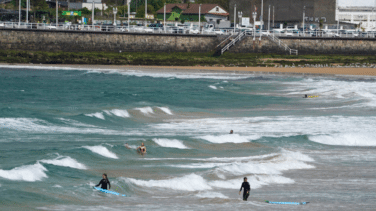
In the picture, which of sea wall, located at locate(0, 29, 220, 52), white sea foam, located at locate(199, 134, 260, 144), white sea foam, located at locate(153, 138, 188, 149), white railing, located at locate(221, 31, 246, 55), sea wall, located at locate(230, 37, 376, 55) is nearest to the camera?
white sea foam, located at locate(153, 138, 188, 149)

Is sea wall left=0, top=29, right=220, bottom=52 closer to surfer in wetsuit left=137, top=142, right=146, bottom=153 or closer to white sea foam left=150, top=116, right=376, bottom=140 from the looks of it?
white sea foam left=150, top=116, right=376, bottom=140

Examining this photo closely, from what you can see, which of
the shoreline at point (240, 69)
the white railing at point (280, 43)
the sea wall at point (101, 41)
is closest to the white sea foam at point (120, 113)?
the shoreline at point (240, 69)

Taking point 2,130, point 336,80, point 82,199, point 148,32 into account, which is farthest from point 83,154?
point 148,32

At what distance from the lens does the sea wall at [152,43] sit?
228 ft

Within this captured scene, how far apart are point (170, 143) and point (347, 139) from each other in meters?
8.83

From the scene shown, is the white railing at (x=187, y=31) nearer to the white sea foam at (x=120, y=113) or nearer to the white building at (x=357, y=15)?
the white building at (x=357, y=15)

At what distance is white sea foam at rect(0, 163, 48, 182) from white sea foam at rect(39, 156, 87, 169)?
0.89 m

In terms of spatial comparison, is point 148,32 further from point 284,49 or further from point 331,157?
point 331,157

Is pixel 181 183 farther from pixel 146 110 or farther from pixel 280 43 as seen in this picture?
pixel 280 43

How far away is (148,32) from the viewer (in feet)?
237

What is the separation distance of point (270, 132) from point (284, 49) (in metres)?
45.3

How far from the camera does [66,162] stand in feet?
72.0

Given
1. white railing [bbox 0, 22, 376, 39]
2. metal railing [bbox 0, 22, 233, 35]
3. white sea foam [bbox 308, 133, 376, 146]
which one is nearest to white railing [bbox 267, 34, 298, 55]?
white railing [bbox 0, 22, 376, 39]

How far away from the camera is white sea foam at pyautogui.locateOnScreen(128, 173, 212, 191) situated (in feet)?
65.3
